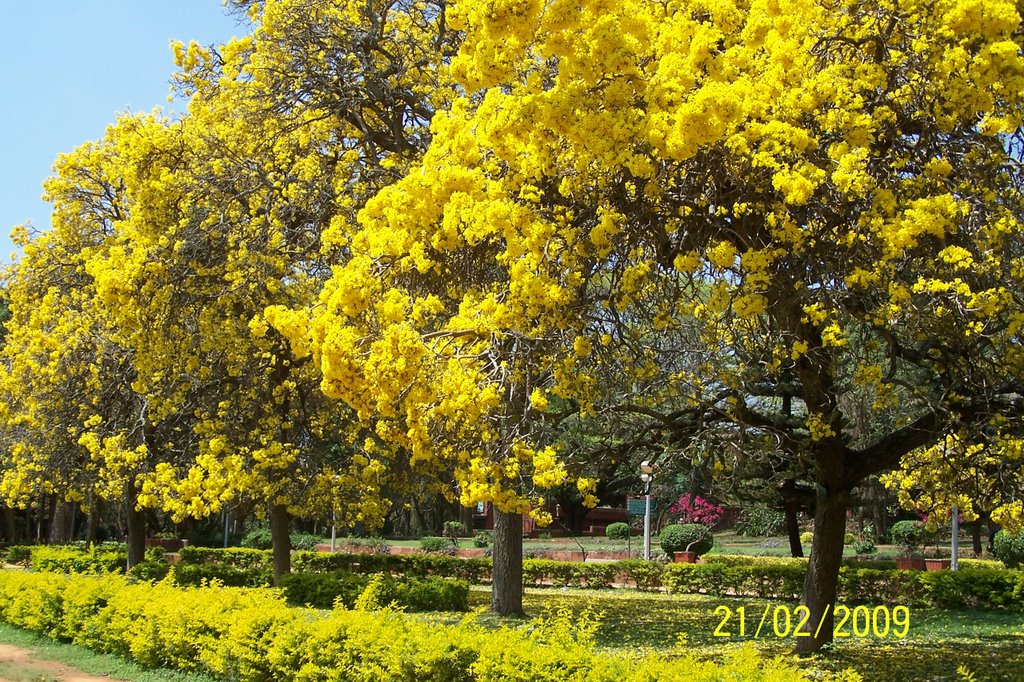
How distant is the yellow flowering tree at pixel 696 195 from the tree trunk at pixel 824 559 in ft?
4.86

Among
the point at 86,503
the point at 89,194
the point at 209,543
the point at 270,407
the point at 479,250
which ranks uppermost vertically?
the point at 89,194

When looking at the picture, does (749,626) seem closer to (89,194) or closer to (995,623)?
(995,623)

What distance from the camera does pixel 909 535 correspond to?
2894cm

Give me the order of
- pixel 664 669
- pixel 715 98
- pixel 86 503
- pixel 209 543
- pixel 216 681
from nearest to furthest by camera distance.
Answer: pixel 664 669, pixel 715 98, pixel 216 681, pixel 86 503, pixel 209 543

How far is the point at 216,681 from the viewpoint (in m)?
7.65

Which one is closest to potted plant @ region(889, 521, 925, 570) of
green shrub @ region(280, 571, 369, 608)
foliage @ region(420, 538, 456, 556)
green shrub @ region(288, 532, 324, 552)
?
foliage @ region(420, 538, 456, 556)

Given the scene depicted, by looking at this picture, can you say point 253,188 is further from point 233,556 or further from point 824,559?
point 233,556

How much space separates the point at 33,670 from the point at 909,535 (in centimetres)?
2648

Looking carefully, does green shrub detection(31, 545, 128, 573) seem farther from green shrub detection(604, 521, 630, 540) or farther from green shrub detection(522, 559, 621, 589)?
green shrub detection(604, 521, 630, 540)

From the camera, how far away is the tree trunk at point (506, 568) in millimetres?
12695

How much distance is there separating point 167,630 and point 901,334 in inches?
268

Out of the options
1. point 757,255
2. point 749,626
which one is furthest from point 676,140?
point 749,626

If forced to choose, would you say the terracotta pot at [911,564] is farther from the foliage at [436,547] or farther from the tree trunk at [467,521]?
the tree trunk at [467,521]

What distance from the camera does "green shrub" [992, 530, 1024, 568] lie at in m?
19.8
